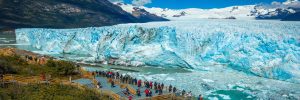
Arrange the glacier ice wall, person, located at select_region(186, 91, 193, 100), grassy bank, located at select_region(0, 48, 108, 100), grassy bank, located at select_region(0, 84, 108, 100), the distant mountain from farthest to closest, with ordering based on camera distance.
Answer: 1. the distant mountain
2. the glacier ice wall
3. person, located at select_region(186, 91, 193, 100)
4. grassy bank, located at select_region(0, 48, 108, 100)
5. grassy bank, located at select_region(0, 84, 108, 100)

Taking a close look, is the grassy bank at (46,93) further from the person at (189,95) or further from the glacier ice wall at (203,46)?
the glacier ice wall at (203,46)

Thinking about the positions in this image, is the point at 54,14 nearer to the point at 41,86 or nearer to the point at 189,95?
the point at 189,95

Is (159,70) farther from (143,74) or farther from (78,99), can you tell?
(78,99)

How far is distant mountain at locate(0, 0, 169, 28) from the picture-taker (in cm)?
13714

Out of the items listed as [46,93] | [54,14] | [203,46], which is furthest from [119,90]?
[54,14]

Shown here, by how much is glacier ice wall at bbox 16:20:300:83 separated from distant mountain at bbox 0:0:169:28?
280 ft

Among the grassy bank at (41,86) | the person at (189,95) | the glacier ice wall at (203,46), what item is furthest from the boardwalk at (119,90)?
the glacier ice wall at (203,46)

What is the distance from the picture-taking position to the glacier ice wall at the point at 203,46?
37.6 m

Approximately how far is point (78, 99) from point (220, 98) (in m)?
12.0

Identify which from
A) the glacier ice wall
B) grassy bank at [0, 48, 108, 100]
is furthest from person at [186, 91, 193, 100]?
the glacier ice wall

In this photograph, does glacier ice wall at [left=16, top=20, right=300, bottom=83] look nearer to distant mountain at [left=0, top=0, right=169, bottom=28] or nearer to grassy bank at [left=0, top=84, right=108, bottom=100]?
grassy bank at [left=0, top=84, right=108, bottom=100]

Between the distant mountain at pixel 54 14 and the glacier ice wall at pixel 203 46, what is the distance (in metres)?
85.2

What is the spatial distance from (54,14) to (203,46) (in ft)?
408

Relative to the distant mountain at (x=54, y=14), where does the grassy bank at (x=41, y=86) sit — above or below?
below
